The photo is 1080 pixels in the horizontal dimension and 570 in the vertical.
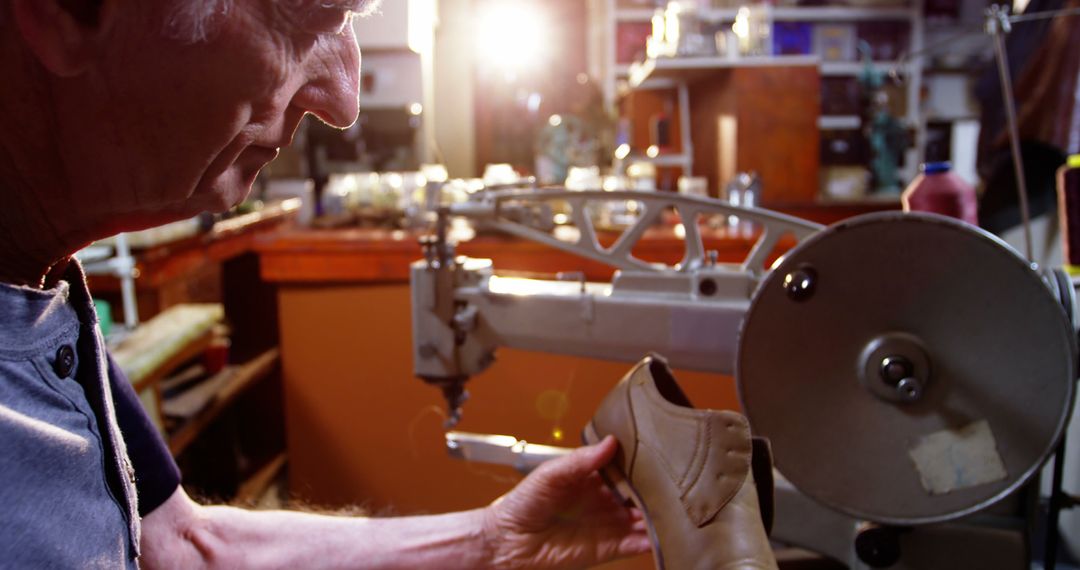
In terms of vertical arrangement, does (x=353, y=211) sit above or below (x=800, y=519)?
above

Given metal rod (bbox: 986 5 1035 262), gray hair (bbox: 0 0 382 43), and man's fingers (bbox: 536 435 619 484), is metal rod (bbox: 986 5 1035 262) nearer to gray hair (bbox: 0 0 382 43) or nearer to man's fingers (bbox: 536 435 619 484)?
man's fingers (bbox: 536 435 619 484)

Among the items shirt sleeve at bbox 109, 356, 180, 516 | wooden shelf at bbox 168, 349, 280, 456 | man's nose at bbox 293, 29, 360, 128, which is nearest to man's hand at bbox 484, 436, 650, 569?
shirt sleeve at bbox 109, 356, 180, 516

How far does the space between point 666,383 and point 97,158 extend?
525 mm

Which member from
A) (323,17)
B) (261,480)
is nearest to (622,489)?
(323,17)

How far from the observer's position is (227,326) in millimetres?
2789

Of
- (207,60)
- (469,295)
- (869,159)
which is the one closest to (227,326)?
(469,295)

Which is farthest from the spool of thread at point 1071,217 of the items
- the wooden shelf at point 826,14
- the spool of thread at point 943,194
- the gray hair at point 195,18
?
the wooden shelf at point 826,14

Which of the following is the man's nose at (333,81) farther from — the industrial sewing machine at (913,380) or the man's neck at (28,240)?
the industrial sewing machine at (913,380)

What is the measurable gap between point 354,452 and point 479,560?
4.62 feet

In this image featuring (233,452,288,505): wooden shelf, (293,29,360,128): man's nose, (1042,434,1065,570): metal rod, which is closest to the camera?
(293,29,360,128): man's nose

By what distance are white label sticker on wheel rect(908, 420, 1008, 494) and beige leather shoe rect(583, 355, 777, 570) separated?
0.80 ft

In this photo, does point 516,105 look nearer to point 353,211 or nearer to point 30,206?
point 353,211

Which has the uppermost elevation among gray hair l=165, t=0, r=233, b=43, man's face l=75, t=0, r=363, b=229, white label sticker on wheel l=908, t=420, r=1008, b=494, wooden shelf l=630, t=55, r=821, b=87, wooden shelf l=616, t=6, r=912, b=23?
wooden shelf l=616, t=6, r=912, b=23

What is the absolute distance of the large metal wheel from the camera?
75 cm
